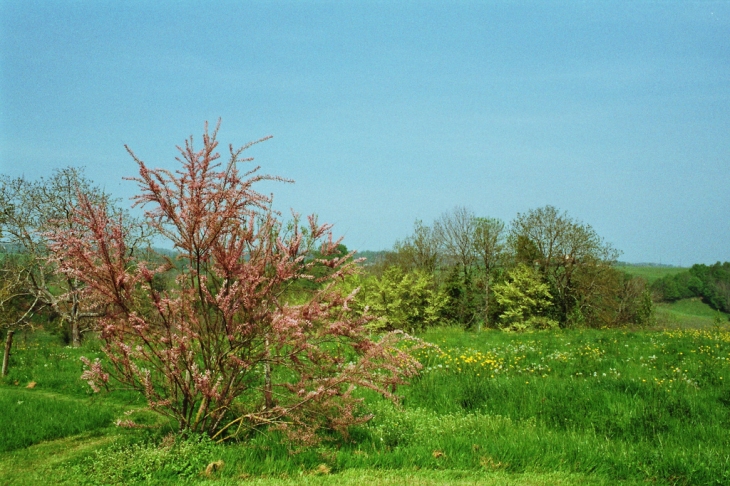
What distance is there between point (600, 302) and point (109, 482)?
1373 inches

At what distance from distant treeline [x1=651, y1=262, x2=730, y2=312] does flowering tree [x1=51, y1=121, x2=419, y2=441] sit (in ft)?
281

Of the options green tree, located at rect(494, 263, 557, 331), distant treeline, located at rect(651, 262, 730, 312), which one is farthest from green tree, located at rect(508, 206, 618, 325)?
distant treeline, located at rect(651, 262, 730, 312)

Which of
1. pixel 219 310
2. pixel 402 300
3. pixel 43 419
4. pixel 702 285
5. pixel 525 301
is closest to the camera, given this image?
pixel 219 310

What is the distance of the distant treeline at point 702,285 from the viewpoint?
78.8m

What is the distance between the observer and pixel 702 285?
81.2 metres

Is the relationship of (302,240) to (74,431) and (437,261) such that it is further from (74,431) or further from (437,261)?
(437,261)

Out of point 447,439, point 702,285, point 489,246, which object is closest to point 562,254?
point 489,246

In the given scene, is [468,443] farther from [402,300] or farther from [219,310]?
[402,300]

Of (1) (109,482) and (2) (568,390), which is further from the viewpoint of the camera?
(2) (568,390)

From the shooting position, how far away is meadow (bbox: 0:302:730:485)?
16.9 ft

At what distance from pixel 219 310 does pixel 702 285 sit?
9351cm

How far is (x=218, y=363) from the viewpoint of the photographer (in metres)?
5.71

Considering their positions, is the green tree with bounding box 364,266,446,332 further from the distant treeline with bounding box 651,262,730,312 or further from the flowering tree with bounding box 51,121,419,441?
the distant treeline with bounding box 651,262,730,312

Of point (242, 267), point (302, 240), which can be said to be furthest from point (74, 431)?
point (302, 240)
